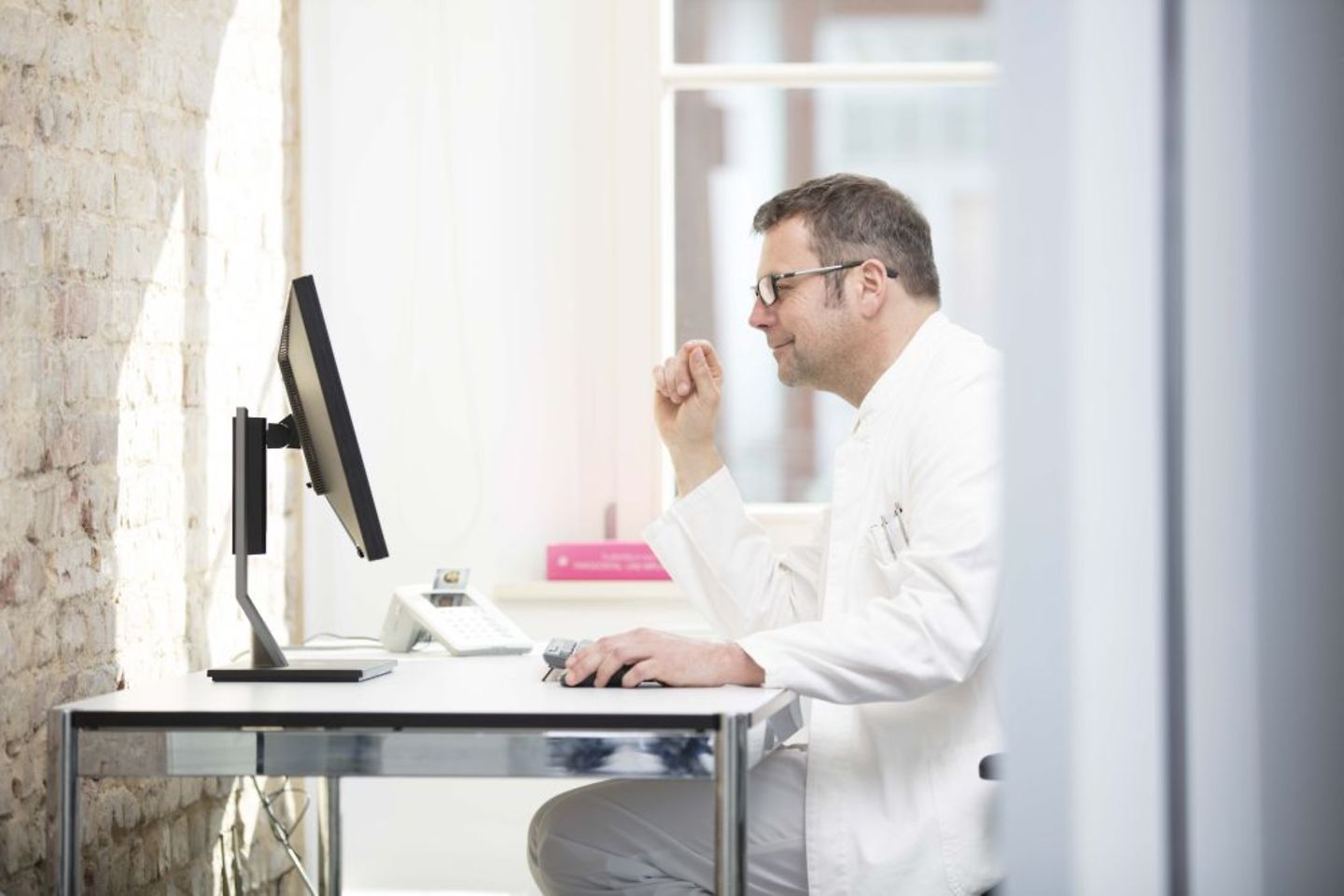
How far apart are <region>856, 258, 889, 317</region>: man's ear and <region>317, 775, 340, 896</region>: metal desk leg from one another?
4.04 feet

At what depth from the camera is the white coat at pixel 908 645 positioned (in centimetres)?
180

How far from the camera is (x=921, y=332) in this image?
226 centimetres

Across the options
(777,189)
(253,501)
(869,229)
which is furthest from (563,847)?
(777,189)

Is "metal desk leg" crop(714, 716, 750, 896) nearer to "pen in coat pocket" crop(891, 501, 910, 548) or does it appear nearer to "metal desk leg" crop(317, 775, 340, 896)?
"pen in coat pocket" crop(891, 501, 910, 548)

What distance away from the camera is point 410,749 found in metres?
1.56

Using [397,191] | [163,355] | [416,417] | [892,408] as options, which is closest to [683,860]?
[892,408]

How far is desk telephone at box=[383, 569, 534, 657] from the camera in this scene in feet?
7.48

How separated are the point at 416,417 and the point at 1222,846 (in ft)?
9.40

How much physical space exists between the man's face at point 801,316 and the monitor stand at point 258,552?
0.77m

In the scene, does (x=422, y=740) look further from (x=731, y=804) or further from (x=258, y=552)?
(x=258, y=552)

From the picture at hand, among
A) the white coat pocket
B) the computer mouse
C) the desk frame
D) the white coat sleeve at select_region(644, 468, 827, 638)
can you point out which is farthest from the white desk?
the white coat sleeve at select_region(644, 468, 827, 638)

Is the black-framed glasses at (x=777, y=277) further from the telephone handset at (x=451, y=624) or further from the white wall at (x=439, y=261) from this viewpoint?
the white wall at (x=439, y=261)

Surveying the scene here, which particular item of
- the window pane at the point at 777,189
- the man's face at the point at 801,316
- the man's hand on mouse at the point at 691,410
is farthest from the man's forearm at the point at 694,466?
the window pane at the point at 777,189

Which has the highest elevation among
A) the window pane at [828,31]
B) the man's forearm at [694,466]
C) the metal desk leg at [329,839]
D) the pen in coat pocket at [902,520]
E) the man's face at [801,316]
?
the window pane at [828,31]
